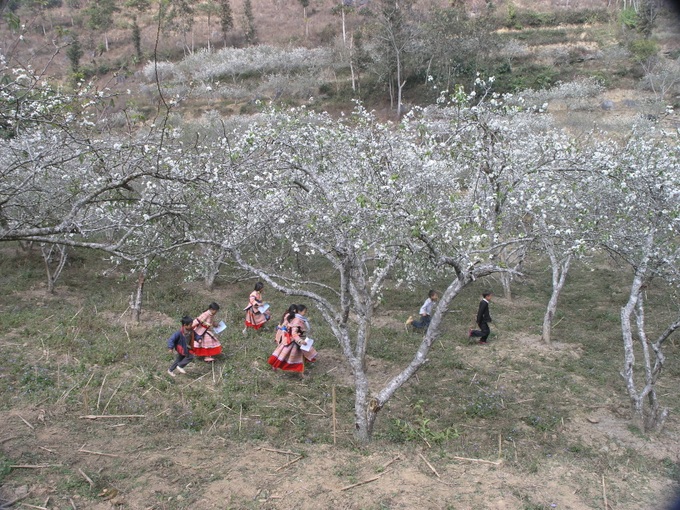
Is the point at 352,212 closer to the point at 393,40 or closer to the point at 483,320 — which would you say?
the point at 483,320

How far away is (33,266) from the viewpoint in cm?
1722

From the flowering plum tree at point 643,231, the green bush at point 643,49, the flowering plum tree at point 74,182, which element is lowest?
the flowering plum tree at point 643,231

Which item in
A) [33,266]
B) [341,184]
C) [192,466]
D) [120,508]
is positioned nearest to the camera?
[120,508]

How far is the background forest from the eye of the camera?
651cm

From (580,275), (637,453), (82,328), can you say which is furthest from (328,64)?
(637,453)

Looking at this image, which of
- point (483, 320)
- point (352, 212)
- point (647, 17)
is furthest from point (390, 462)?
point (647, 17)

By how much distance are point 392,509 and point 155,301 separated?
10687 millimetres

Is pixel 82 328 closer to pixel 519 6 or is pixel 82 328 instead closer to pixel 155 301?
pixel 155 301

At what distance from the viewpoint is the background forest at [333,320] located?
21.4 ft

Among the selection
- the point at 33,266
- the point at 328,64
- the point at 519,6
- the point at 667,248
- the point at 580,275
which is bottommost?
the point at 580,275

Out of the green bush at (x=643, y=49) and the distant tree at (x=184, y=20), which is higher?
the distant tree at (x=184, y=20)

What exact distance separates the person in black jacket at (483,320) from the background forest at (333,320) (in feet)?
1.36

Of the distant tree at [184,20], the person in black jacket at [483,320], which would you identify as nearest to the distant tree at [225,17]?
the distant tree at [184,20]

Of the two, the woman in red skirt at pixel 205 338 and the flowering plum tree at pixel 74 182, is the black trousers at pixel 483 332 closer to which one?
the woman in red skirt at pixel 205 338
